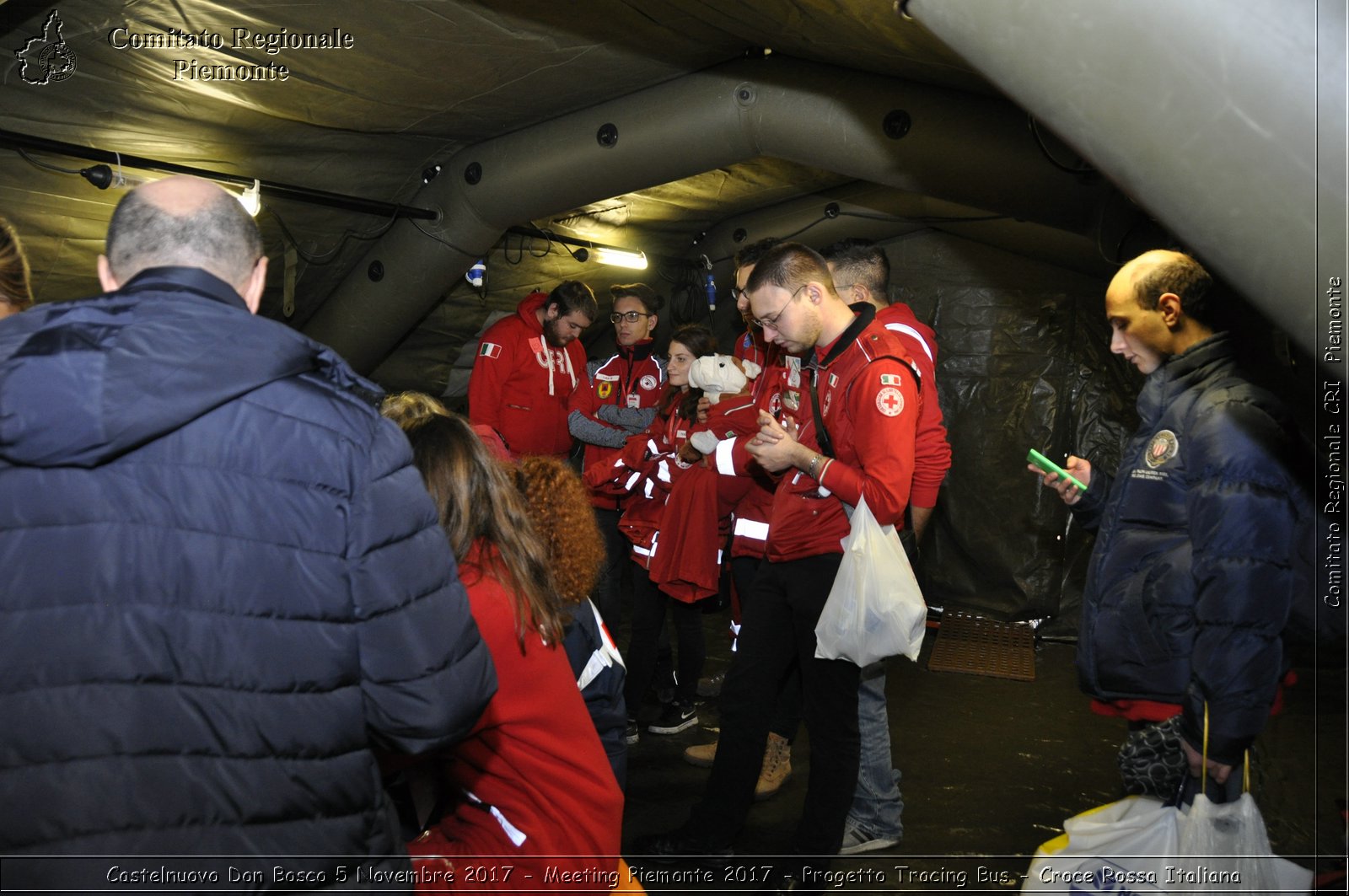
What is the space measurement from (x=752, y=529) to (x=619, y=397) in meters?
1.59

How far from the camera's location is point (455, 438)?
73.8 inches

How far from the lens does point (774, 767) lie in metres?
3.98

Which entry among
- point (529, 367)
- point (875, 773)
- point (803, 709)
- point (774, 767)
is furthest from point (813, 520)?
point (529, 367)

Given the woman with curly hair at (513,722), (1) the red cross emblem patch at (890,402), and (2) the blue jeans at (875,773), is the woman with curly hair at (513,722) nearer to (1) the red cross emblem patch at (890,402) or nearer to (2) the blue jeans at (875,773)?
(1) the red cross emblem patch at (890,402)

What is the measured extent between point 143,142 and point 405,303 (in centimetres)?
170

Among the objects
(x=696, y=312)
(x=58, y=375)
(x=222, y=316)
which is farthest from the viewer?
(x=696, y=312)

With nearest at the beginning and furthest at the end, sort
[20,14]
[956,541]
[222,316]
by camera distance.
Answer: [222,316], [20,14], [956,541]

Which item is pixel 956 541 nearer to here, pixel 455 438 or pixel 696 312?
pixel 696 312

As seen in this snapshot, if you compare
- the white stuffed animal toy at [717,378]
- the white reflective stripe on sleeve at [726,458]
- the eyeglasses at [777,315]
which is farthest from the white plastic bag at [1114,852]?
the white stuffed animal toy at [717,378]

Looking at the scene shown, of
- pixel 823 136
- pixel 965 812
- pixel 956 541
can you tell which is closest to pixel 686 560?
pixel 965 812

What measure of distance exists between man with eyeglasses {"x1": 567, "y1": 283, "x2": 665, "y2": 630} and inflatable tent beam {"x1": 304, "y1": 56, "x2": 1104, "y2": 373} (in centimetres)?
67

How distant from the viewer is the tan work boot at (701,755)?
4.21 meters

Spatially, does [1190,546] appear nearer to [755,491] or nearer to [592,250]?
[755,491]

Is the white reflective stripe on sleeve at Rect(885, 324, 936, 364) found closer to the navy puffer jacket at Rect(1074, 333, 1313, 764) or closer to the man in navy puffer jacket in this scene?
the navy puffer jacket at Rect(1074, 333, 1313, 764)
